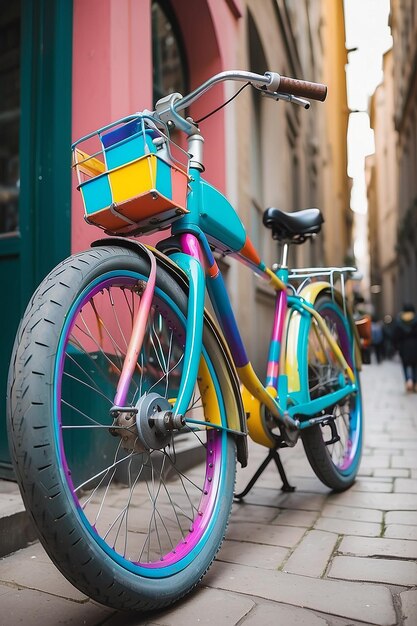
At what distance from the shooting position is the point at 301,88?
183 cm

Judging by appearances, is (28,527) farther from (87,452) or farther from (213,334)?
(213,334)

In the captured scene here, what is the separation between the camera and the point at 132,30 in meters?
3.26

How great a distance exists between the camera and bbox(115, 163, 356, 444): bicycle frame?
1.77 metres

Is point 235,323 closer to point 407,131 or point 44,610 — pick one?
point 44,610

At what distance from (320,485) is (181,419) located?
5.80 ft

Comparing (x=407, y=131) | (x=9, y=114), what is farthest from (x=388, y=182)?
(x=9, y=114)

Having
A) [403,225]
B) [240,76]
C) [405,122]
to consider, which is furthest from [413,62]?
[240,76]

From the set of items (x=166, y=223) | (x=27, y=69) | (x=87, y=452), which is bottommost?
(x=87, y=452)

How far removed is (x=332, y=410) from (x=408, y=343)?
686 cm

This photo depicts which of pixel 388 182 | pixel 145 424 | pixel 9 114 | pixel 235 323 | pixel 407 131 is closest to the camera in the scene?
pixel 145 424

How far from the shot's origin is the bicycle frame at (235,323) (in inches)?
69.7

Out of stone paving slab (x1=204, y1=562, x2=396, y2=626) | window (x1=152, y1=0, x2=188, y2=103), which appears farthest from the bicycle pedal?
window (x1=152, y1=0, x2=188, y2=103)

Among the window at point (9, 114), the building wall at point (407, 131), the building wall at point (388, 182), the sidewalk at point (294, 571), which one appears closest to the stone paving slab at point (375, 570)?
the sidewalk at point (294, 571)

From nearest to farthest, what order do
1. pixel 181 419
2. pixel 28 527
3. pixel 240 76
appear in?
pixel 181 419 → pixel 240 76 → pixel 28 527
